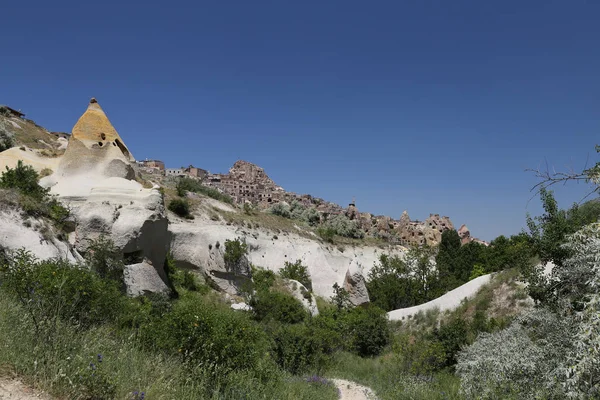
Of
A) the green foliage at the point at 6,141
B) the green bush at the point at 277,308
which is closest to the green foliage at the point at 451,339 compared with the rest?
the green bush at the point at 277,308

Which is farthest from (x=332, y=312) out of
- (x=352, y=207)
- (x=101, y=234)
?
(x=352, y=207)

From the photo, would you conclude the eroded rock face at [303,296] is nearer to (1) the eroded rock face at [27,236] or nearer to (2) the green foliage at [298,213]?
(1) the eroded rock face at [27,236]

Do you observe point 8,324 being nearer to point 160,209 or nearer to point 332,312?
point 160,209

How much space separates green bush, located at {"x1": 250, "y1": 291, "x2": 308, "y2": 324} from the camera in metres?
19.3

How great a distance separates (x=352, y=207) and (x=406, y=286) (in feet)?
114

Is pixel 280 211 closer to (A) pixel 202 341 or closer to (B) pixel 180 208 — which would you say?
(B) pixel 180 208

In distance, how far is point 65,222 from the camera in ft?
48.9

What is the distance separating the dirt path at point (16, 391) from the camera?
295 cm

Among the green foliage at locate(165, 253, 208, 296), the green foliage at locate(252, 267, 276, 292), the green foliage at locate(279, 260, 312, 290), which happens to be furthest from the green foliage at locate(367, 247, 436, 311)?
the green foliage at locate(165, 253, 208, 296)

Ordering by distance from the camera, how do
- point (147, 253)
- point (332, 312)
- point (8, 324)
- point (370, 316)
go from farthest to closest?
point (332, 312) < point (370, 316) < point (147, 253) < point (8, 324)

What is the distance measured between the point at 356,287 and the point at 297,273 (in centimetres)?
416

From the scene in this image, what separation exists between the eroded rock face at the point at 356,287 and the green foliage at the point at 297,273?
276 cm

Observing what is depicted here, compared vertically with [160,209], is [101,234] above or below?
below

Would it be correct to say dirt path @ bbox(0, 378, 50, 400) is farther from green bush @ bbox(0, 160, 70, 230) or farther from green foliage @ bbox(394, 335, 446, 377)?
green bush @ bbox(0, 160, 70, 230)
